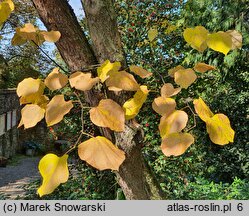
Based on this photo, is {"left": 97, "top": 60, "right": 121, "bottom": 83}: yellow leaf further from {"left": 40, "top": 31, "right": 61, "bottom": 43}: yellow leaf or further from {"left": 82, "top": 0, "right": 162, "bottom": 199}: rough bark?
{"left": 82, "top": 0, "right": 162, "bottom": 199}: rough bark

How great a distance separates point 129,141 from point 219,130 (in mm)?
415

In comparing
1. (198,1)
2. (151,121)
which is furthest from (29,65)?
(151,121)

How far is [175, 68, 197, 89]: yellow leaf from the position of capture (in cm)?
54

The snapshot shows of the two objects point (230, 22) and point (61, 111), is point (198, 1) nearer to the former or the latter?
point (230, 22)

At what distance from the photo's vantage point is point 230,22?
4234 mm

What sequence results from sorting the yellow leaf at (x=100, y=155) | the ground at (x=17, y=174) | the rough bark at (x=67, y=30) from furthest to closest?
the ground at (x=17, y=174) < the rough bark at (x=67, y=30) < the yellow leaf at (x=100, y=155)

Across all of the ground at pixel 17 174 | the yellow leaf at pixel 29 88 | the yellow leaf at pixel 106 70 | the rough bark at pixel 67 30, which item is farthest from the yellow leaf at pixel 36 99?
the ground at pixel 17 174

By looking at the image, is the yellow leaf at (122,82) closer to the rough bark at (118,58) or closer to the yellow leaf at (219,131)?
the yellow leaf at (219,131)

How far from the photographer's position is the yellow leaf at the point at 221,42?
1.70ft

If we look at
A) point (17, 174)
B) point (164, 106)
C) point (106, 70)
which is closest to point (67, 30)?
point (106, 70)

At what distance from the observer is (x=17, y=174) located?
7352mm

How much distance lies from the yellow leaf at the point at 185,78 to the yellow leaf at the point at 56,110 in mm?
185

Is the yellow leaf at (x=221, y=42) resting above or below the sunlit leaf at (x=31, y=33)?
below

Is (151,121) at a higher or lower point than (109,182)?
higher
